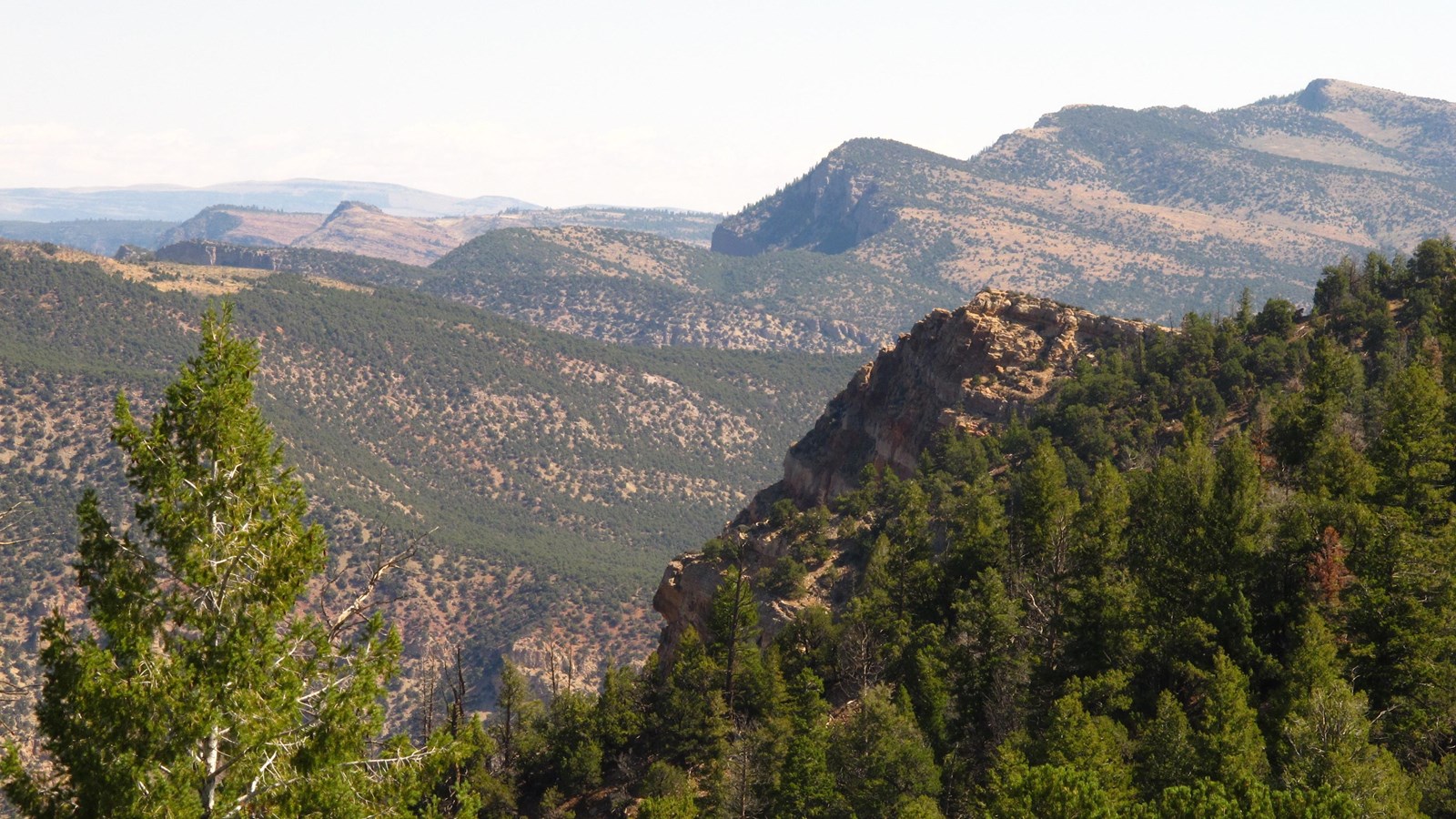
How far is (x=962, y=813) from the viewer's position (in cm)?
5119

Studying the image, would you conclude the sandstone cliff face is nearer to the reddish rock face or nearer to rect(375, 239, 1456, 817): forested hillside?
the reddish rock face

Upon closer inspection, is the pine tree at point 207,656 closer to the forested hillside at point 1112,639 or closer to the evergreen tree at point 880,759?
the forested hillside at point 1112,639

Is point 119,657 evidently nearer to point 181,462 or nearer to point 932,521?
point 181,462

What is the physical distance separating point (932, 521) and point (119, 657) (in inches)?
2972

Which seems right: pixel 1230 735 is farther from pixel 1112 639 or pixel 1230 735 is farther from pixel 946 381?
pixel 946 381

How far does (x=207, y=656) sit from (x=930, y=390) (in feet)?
328

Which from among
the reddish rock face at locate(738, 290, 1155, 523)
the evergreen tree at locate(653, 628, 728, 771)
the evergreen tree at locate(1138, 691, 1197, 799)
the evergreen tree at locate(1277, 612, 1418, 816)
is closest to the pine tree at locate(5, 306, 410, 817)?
the evergreen tree at locate(1277, 612, 1418, 816)

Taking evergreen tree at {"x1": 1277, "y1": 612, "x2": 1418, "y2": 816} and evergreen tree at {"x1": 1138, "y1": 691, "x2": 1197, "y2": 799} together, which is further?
evergreen tree at {"x1": 1138, "y1": 691, "x2": 1197, "y2": 799}

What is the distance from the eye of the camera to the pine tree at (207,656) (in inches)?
781

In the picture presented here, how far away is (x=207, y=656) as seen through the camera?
67.4 feet

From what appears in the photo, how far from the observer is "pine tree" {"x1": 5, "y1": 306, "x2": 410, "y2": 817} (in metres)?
19.8

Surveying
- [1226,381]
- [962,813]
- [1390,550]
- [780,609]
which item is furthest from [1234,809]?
[1226,381]

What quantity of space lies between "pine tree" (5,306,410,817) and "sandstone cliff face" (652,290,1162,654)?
3168 inches

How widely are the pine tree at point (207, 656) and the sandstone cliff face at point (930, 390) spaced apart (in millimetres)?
80470
